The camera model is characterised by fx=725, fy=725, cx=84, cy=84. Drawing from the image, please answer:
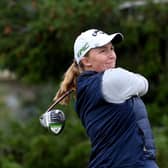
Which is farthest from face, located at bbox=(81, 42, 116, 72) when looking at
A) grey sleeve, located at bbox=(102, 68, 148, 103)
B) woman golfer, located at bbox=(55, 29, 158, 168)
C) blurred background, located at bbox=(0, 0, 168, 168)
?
blurred background, located at bbox=(0, 0, 168, 168)

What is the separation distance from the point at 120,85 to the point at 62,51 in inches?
313

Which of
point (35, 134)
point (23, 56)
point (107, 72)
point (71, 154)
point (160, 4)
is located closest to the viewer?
point (107, 72)

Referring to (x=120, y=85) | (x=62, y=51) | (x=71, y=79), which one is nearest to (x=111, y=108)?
(x=120, y=85)

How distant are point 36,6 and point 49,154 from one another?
2.62 metres

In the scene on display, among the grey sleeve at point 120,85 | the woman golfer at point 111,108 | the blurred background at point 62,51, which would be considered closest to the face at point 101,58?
the woman golfer at point 111,108

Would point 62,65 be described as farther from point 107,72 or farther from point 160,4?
point 107,72

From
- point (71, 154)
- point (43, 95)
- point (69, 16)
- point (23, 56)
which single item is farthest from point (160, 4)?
point (43, 95)

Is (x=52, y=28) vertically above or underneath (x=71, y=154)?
above

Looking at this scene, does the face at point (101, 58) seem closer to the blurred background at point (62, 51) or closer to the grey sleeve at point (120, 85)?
the grey sleeve at point (120, 85)

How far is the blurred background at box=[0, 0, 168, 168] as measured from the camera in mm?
9109

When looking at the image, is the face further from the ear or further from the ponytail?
the ponytail

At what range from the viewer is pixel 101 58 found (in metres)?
3.79

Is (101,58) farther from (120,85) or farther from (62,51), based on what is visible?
(62,51)

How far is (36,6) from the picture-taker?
412 inches
